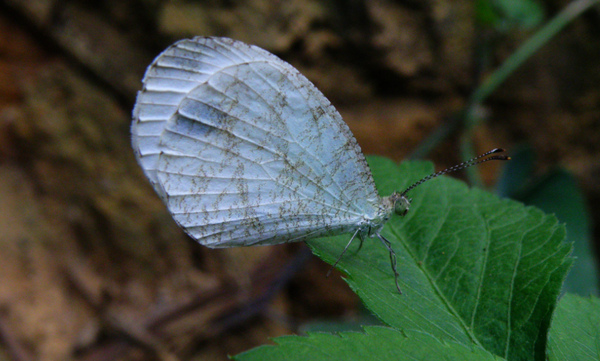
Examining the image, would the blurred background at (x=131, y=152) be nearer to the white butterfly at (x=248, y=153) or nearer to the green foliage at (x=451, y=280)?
the green foliage at (x=451, y=280)

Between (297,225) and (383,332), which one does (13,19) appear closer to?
(297,225)

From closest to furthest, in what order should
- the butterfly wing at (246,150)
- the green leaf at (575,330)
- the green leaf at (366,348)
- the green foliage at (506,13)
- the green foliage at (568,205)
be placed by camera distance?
the green leaf at (366,348) < the green leaf at (575,330) < the butterfly wing at (246,150) < the green foliage at (568,205) < the green foliage at (506,13)

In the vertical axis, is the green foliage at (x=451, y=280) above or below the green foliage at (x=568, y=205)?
below

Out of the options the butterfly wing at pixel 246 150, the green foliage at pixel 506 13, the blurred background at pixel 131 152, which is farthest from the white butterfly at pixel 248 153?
the green foliage at pixel 506 13

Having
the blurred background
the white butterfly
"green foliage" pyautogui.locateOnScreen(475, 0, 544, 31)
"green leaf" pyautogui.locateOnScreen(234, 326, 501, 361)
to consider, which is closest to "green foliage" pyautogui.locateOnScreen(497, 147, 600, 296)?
the blurred background

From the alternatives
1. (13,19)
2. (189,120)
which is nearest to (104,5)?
(13,19)

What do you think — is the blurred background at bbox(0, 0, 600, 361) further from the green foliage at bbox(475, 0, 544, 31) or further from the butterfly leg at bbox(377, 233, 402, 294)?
the butterfly leg at bbox(377, 233, 402, 294)
